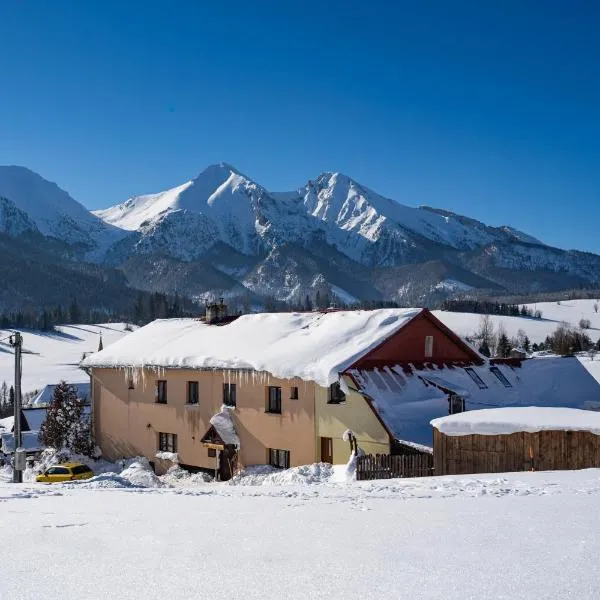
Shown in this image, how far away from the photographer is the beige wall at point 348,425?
2611cm

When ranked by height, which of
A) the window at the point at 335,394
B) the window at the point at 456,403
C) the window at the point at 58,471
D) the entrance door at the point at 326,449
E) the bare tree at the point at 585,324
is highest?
the bare tree at the point at 585,324

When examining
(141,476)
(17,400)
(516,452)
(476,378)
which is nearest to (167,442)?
(141,476)

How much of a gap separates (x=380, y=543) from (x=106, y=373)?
101 ft

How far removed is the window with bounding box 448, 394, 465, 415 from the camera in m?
28.2

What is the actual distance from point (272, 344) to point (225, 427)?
4.03m

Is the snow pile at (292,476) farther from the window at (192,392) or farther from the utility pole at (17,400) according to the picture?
the utility pole at (17,400)

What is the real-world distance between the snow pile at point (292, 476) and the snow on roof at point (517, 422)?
5.21 metres

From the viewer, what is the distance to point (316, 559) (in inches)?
306

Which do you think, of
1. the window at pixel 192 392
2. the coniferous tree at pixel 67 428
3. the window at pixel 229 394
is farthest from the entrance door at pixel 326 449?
the coniferous tree at pixel 67 428

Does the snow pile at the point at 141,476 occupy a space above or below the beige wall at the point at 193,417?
below

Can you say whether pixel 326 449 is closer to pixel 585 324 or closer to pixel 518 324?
pixel 518 324


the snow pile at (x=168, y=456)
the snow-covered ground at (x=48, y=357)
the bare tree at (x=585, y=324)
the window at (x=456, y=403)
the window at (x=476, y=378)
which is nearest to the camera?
the window at (x=456, y=403)

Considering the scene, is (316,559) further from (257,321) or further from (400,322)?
(257,321)

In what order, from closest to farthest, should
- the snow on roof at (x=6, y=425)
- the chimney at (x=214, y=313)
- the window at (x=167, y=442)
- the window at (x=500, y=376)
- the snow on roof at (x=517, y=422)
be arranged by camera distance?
the snow on roof at (x=517, y=422), the window at (x=500, y=376), the window at (x=167, y=442), the chimney at (x=214, y=313), the snow on roof at (x=6, y=425)
